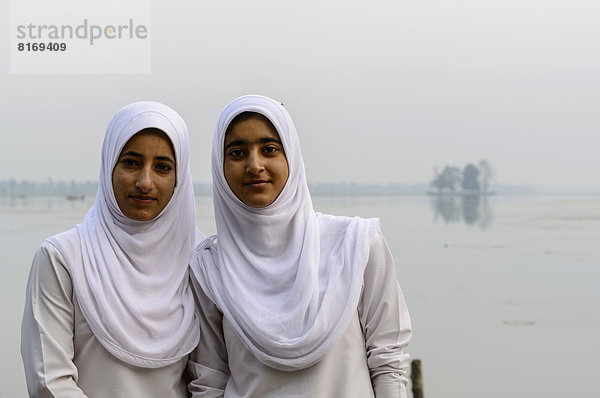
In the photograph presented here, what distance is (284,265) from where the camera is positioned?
1741 mm

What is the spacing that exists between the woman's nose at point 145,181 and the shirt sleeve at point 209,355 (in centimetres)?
32

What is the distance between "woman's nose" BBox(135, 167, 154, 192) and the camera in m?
1.72

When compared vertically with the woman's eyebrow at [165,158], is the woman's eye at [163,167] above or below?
below

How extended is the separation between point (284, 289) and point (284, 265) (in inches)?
2.4

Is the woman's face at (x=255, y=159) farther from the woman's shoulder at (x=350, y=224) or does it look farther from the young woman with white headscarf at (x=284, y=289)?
the woman's shoulder at (x=350, y=224)

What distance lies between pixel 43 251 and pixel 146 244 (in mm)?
264

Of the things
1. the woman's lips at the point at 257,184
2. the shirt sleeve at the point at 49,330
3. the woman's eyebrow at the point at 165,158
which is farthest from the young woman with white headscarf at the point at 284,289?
the shirt sleeve at the point at 49,330

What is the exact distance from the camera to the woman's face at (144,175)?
1.74 metres

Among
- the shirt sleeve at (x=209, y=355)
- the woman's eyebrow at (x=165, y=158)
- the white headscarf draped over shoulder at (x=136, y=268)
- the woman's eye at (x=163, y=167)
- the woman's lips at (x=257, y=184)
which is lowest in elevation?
the shirt sleeve at (x=209, y=355)

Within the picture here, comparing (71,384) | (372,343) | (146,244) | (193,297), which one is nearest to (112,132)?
(146,244)

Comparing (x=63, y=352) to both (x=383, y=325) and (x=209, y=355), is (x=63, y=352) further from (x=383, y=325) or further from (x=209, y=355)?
(x=383, y=325)

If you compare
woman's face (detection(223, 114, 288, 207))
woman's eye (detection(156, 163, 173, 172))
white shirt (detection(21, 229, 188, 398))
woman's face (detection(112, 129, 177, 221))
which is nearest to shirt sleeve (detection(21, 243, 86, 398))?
white shirt (detection(21, 229, 188, 398))

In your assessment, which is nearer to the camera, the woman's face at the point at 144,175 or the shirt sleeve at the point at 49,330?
the shirt sleeve at the point at 49,330

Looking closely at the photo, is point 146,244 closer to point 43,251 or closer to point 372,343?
point 43,251
